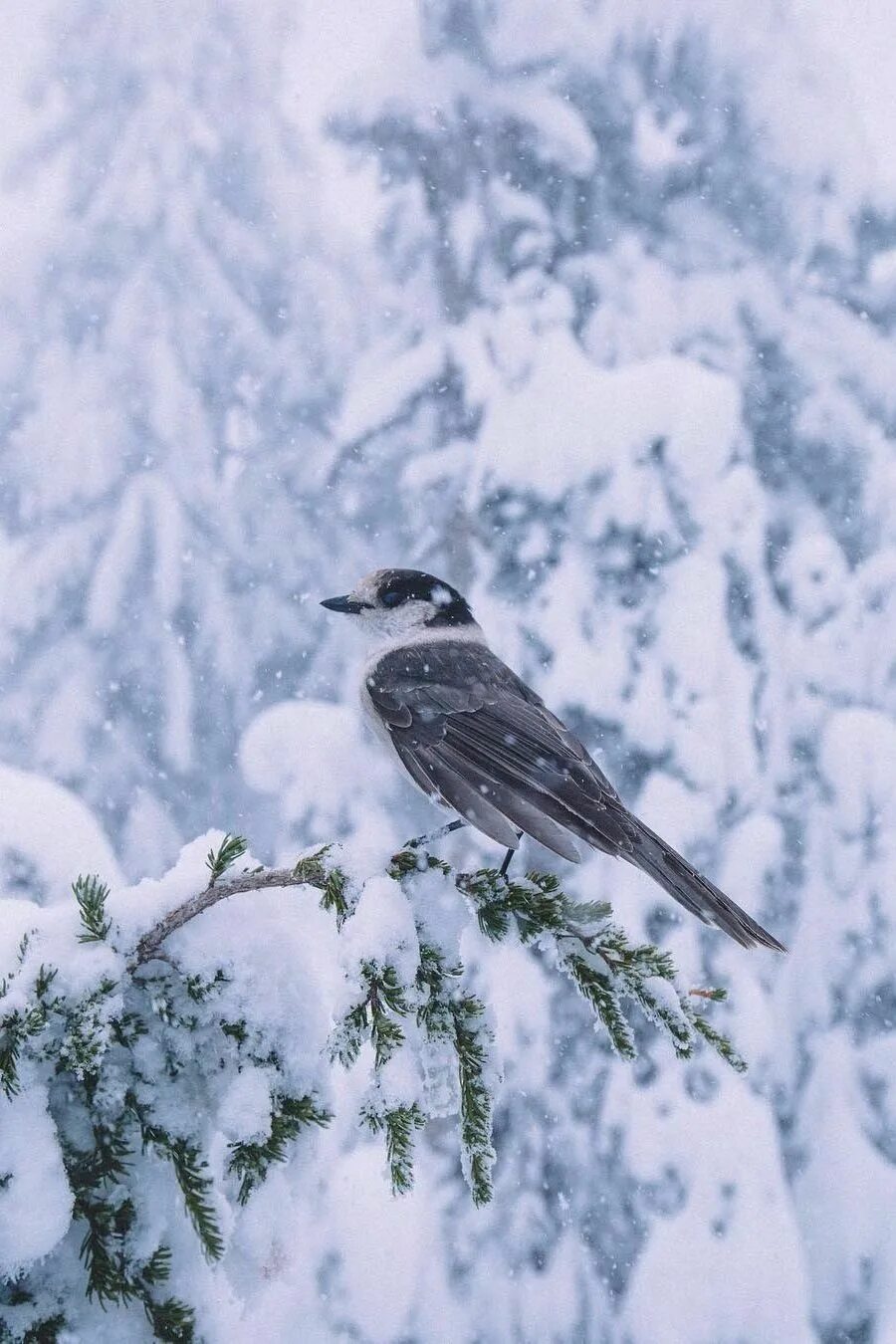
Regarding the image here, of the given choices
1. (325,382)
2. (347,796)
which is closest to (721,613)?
(347,796)

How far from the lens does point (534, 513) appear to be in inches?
232

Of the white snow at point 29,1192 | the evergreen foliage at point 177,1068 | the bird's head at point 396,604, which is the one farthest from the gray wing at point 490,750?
the white snow at point 29,1192

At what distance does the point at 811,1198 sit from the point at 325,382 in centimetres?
546

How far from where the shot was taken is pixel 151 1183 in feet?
4.18

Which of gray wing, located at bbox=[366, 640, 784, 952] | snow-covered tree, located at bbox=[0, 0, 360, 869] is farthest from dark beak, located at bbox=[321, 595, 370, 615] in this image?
snow-covered tree, located at bbox=[0, 0, 360, 869]

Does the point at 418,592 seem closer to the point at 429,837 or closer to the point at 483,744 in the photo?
the point at 483,744

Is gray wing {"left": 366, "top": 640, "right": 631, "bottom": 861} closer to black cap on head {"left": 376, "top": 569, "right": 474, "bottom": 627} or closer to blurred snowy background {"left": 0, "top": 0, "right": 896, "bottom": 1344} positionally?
black cap on head {"left": 376, "top": 569, "right": 474, "bottom": 627}

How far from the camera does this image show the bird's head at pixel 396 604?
303cm

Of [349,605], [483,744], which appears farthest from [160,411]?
[483,744]

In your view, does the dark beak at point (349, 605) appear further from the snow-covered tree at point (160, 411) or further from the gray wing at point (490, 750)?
the snow-covered tree at point (160, 411)

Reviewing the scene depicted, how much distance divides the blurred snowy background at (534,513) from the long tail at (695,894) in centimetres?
307

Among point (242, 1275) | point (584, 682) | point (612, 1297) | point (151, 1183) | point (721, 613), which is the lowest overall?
point (612, 1297)

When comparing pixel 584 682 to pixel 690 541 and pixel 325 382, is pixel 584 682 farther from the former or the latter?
pixel 325 382

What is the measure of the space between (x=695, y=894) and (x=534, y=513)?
13.6 ft
